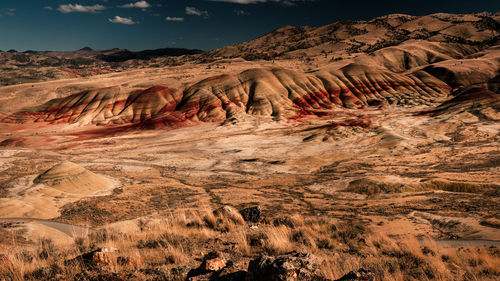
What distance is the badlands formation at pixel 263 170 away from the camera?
8.78 metres

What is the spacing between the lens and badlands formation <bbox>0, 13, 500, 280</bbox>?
8.78m

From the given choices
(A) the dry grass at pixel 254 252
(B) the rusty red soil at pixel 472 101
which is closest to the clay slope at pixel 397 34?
(B) the rusty red soil at pixel 472 101

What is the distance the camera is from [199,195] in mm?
24125

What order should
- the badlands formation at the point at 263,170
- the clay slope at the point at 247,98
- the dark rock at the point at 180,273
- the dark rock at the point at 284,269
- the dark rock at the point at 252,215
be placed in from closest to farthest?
the dark rock at the point at 284,269
the dark rock at the point at 180,273
the badlands formation at the point at 263,170
the dark rock at the point at 252,215
the clay slope at the point at 247,98

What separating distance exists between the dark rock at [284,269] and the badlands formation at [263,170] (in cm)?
21

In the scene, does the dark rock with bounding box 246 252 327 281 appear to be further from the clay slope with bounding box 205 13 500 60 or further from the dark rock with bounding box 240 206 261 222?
the clay slope with bounding box 205 13 500 60

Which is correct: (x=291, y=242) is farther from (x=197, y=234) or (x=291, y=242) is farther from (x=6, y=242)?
(x=6, y=242)

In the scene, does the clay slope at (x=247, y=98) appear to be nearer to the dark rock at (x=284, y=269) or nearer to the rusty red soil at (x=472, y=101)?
the rusty red soil at (x=472, y=101)

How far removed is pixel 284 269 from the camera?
5.33m

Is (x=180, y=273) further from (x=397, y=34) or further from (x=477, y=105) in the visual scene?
(x=397, y=34)

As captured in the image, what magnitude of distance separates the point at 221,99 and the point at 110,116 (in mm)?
28404

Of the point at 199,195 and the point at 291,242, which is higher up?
the point at 291,242

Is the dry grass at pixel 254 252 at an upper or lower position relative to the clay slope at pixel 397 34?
lower

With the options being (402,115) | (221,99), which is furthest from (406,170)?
(221,99)
